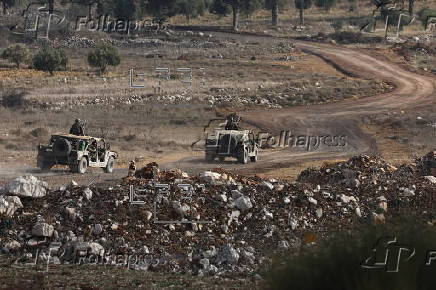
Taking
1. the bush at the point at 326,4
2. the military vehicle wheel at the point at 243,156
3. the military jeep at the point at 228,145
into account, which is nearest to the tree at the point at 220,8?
the bush at the point at 326,4

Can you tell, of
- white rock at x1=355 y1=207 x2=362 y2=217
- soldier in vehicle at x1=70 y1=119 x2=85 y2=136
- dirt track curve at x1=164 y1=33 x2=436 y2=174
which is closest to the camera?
white rock at x1=355 y1=207 x2=362 y2=217

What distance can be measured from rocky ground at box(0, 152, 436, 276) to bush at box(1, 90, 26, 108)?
93.6 feet

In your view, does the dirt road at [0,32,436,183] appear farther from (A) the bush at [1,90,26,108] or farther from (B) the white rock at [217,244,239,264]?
(A) the bush at [1,90,26,108]

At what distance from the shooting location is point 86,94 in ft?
187

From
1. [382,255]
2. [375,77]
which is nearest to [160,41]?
[375,77]

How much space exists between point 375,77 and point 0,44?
3510 centimetres

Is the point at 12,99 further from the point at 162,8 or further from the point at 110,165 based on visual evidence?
A: the point at 162,8

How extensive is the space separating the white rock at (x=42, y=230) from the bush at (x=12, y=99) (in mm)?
32772

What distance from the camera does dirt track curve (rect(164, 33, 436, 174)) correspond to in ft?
136

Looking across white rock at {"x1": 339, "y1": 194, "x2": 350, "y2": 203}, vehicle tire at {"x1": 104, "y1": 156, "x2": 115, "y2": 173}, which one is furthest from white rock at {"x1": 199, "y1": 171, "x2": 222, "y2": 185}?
vehicle tire at {"x1": 104, "y1": 156, "x2": 115, "y2": 173}

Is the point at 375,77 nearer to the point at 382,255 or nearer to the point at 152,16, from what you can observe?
the point at 152,16

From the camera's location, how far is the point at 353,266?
1212cm

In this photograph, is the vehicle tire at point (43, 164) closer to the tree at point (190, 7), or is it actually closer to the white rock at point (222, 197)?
the white rock at point (222, 197)

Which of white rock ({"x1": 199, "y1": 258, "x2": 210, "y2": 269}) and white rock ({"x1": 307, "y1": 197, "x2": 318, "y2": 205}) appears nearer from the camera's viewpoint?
white rock ({"x1": 199, "y1": 258, "x2": 210, "y2": 269})
